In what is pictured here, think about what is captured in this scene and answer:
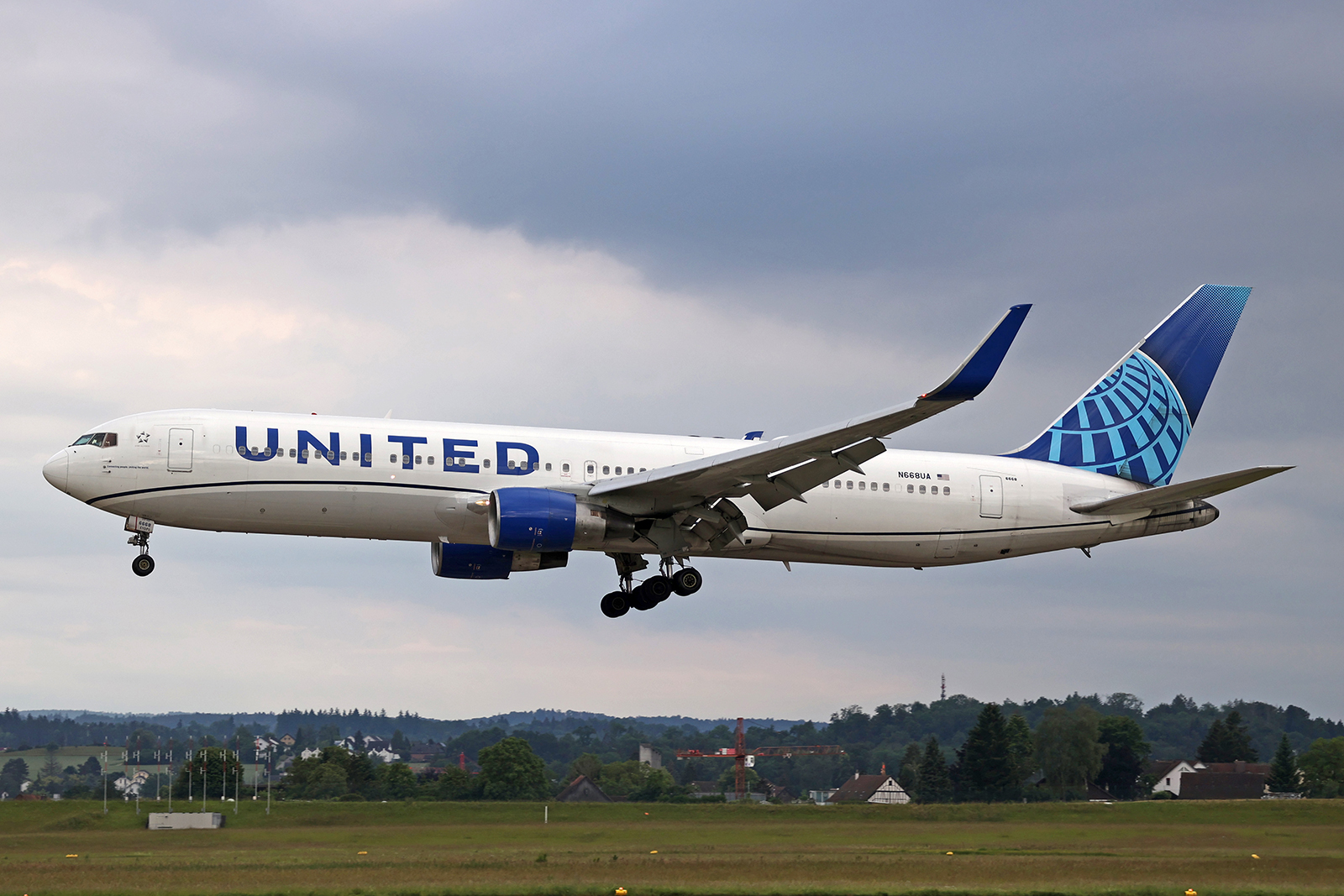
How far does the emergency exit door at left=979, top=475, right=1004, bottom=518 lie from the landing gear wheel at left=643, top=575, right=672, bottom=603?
33.6 feet

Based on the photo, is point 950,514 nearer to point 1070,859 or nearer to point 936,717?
point 1070,859

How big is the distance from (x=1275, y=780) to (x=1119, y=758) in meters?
9.65

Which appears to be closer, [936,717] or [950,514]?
[950,514]

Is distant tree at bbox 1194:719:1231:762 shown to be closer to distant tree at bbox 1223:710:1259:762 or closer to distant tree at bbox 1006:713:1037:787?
distant tree at bbox 1223:710:1259:762

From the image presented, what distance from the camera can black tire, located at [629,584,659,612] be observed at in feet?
137


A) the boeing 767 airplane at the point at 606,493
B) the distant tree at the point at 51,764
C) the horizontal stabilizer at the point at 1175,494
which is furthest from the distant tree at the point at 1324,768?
the distant tree at the point at 51,764

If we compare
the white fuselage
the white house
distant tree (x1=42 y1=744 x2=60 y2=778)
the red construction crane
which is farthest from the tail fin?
distant tree (x1=42 y1=744 x2=60 y2=778)

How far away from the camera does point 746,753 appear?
105938 millimetres

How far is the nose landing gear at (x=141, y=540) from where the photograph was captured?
3672 centimetres

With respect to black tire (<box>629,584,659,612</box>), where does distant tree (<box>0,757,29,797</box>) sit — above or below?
below

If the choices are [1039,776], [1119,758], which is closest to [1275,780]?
[1119,758]

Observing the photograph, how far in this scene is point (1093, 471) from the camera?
45656 millimetres

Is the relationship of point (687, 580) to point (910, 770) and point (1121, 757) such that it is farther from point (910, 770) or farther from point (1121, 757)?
point (910, 770)

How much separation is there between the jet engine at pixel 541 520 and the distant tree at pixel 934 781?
35.5 m
